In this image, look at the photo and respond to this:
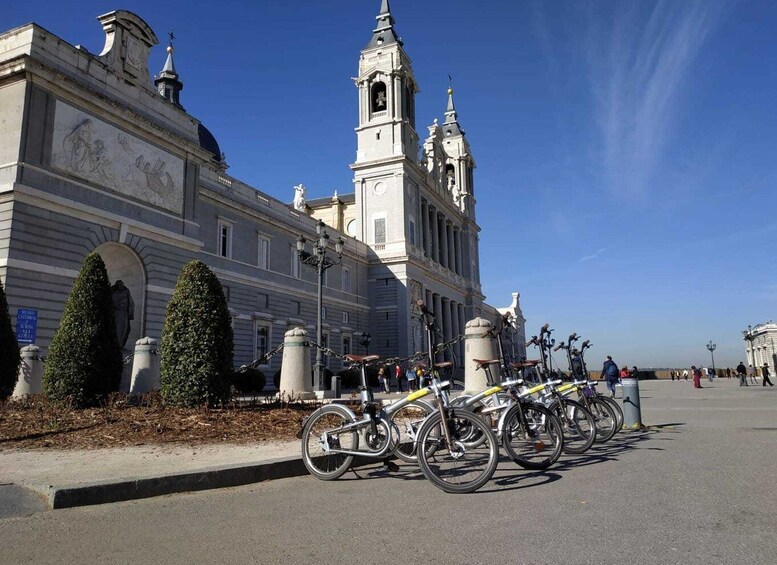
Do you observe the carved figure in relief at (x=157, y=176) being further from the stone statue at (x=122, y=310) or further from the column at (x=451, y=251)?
the column at (x=451, y=251)

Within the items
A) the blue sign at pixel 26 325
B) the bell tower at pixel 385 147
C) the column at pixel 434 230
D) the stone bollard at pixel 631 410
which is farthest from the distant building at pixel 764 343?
the blue sign at pixel 26 325

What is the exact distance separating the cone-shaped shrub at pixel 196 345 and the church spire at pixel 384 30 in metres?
43.2

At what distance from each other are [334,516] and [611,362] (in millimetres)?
18525

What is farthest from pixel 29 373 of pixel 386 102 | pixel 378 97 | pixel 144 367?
pixel 378 97

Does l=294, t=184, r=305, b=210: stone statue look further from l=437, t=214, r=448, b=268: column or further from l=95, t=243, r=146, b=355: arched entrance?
l=95, t=243, r=146, b=355: arched entrance

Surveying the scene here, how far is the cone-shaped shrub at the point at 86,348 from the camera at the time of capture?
35.9 feet

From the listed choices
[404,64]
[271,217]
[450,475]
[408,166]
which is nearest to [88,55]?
[271,217]

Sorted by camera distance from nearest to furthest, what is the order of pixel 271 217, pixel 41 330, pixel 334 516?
pixel 334 516 < pixel 41 330 < pixel 271 217

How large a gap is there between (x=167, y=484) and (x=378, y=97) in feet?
152

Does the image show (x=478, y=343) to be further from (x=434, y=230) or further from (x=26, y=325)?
(x=434, y=230)

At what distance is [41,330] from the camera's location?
57.3 ft

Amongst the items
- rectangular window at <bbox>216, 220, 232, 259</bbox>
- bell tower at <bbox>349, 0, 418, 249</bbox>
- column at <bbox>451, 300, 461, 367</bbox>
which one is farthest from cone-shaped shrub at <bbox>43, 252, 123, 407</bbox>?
column at <bbox>451, 300, 461, 367</bbox>

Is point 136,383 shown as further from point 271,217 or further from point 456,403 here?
point 271,217

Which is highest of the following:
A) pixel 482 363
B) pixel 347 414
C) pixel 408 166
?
pixel 408 166
